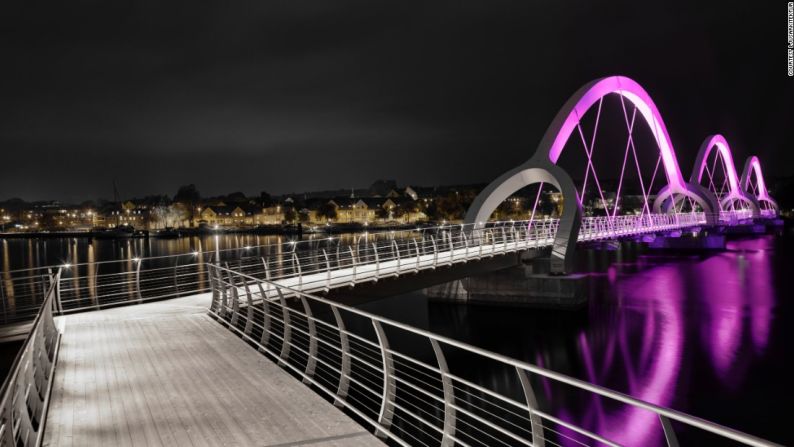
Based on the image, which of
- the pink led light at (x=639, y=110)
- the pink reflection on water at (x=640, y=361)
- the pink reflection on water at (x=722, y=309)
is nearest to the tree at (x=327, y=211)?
the pink led light at (x=639, y=110)

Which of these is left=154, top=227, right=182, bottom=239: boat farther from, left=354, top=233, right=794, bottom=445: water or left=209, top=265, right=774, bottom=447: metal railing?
left=209, top=265, right=774, bottom=447: metal railing

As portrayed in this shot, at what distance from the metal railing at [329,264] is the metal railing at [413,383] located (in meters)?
1.14

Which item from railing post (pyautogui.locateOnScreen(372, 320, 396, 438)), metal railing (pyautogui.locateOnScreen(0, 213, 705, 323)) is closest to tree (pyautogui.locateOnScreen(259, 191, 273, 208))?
metal railing (pyautogui.locateOnScreen(0, 213, 705, 323))

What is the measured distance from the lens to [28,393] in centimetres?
570

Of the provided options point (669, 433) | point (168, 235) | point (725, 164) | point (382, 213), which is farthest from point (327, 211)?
point (669, 433)

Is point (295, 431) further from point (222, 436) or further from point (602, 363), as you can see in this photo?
point (602, 363)

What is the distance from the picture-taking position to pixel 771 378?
2105 centimetres

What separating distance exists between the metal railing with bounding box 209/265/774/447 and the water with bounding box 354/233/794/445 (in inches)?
29.6

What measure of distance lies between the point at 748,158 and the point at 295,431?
127 m

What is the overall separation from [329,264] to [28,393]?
480 inches

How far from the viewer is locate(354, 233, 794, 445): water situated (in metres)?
17.8

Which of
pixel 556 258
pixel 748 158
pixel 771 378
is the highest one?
pixel 748 158

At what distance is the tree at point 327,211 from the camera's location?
163 m

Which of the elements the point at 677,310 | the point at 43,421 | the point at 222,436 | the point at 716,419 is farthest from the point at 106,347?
the point at 677,310
